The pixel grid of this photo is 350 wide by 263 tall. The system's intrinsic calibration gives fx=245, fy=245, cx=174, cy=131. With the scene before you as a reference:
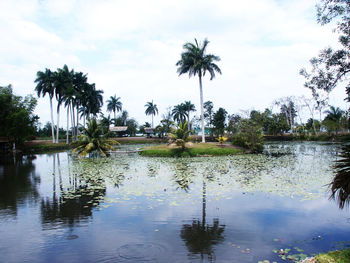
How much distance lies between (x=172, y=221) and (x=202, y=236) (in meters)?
1.26

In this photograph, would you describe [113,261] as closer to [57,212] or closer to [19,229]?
[19,229]

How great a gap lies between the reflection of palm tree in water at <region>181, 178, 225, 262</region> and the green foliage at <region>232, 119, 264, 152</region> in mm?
22994

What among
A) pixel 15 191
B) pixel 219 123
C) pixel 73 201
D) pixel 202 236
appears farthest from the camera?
pixel 219 123

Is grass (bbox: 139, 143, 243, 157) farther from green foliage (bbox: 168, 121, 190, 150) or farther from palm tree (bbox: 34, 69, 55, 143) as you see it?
palm tree (bbox: 34, 69, 55, 143)

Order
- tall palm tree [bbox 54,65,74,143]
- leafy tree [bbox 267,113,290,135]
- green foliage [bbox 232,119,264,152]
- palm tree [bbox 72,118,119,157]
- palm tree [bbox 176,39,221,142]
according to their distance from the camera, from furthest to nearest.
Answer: leafy tree [bbox 267,113,290,135] → tall palm tree [bbox 54,65,74,143] → palm tree [bbox 176,39,221,142] → green foliage [bbox 232,119,264,152] → palm tree [bbox 72,118,119,157]

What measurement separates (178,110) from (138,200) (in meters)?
75.9

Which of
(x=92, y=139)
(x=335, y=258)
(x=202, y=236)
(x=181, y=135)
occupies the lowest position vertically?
(x=202, y=236)

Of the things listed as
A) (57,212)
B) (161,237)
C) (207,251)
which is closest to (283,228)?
(207,251)

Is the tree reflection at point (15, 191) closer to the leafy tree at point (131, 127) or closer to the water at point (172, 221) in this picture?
the water at point (172, 221)

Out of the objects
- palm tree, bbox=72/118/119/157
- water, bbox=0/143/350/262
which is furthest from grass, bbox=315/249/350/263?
palm tree, bbox=72/118/119/157

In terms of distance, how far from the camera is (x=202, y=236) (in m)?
5.98

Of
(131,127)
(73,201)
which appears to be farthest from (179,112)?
(73,201)

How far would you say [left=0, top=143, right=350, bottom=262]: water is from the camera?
523 cm

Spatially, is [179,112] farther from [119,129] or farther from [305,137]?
[305,137]
